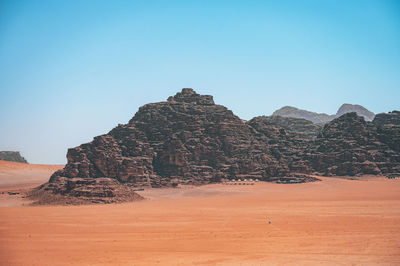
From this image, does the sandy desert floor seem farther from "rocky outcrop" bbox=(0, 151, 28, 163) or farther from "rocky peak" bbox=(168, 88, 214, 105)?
"rocky outcrop" bbox=(0, 151, 28, 163)

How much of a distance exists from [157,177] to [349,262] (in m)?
55.7

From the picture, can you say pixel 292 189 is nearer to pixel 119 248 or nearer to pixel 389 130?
pixel 389 130

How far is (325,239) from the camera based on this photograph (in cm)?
1864

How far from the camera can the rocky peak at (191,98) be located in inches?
3529

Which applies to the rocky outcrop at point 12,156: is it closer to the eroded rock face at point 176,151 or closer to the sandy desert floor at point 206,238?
the eroded rock face at point 176,151

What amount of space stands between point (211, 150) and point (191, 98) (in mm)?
19084

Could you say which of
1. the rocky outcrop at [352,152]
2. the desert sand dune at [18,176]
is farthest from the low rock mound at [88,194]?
the desert sand dune at [18,176]

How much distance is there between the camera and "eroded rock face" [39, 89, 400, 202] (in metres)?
66.4

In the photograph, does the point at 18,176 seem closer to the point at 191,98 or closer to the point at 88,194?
the point at 191,98

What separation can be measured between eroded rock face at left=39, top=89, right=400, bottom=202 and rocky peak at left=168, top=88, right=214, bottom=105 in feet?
3.69

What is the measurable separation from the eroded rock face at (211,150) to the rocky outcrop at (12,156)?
86.9m

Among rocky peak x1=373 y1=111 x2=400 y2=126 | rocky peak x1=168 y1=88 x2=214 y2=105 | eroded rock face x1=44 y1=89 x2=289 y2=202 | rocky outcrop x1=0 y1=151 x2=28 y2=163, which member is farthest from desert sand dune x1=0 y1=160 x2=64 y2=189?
rocky peak x1=373 y1=111 x2=400 y2=126

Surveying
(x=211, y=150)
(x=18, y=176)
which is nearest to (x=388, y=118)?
(x=211, y=150)

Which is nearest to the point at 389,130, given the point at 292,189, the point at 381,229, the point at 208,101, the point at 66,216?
the point at 292,189
